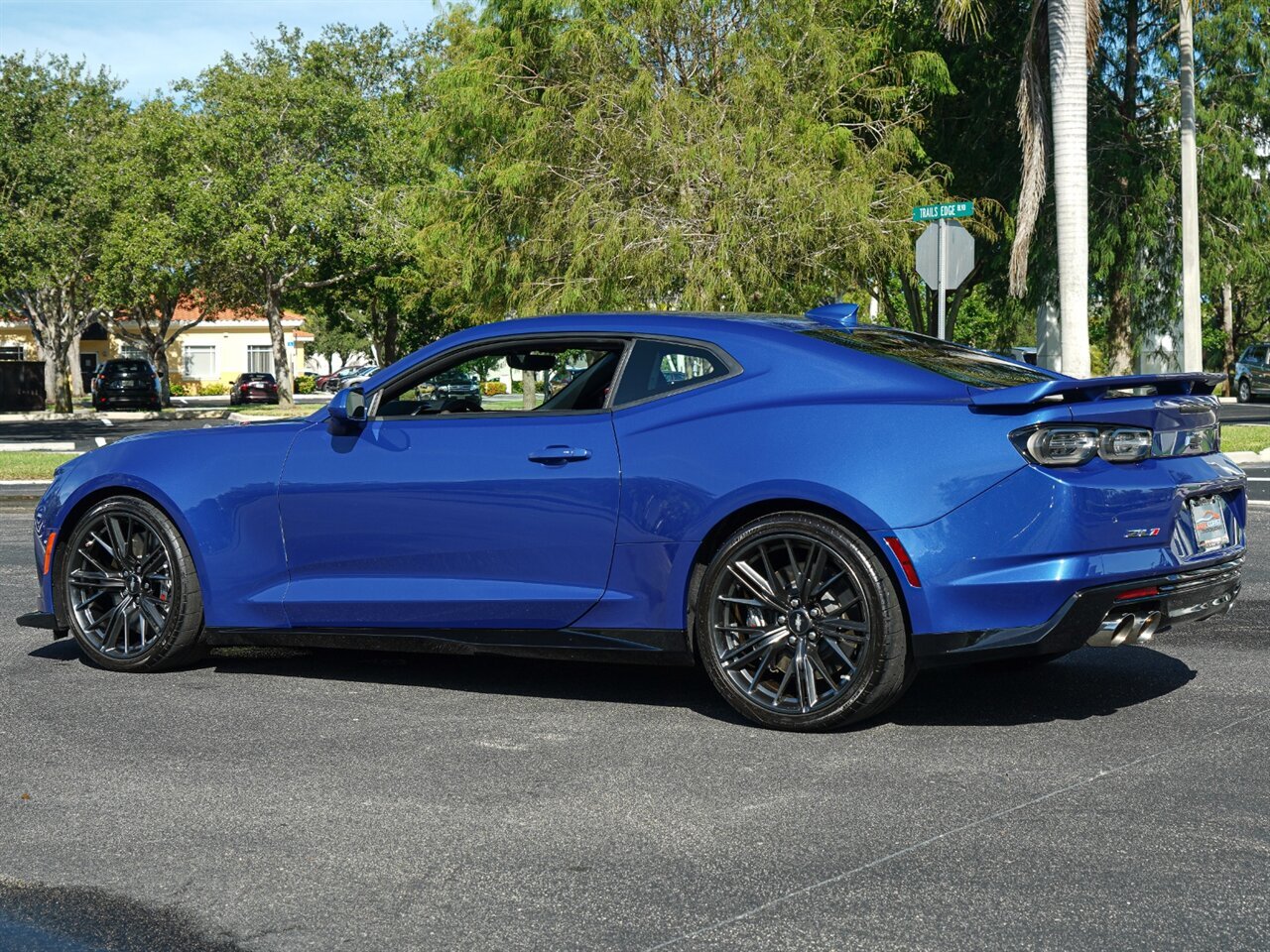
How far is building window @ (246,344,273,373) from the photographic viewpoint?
9681cm

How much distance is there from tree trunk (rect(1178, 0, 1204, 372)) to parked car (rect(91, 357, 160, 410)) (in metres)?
37.6

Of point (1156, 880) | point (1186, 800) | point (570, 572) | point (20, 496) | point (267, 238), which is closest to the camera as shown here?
point (1156, 880)

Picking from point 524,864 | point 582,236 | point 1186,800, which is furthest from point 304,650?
point 582,236

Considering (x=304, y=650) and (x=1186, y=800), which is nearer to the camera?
(x=1186, y=800)

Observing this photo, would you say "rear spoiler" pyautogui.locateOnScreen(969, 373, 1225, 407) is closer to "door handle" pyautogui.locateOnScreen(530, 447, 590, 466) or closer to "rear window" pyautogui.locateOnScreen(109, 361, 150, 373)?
"door handle" pyautogui.locateOnScreen(530, 447, 590, 466)

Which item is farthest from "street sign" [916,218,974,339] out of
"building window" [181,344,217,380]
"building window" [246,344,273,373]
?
"building window" [181,344,217,380]

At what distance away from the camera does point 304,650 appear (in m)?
7.59

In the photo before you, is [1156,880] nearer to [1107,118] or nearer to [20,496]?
[20,496]

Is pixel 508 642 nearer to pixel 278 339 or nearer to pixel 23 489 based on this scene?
pixel 23 489

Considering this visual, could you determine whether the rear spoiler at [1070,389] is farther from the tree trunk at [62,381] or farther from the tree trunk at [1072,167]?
the tree trunk at [62,381]

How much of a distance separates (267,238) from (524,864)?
154 ft

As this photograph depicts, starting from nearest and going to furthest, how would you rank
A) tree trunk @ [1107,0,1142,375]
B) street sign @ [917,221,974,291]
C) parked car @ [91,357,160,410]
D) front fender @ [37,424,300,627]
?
front fender @ [37,424,300,627]
street sign @ [917,221,974,291]
tree trunk @ [1107,0,1142,375]
parked car @ [91,357,160,410]

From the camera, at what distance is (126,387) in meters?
52.3

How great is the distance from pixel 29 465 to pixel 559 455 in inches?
665
